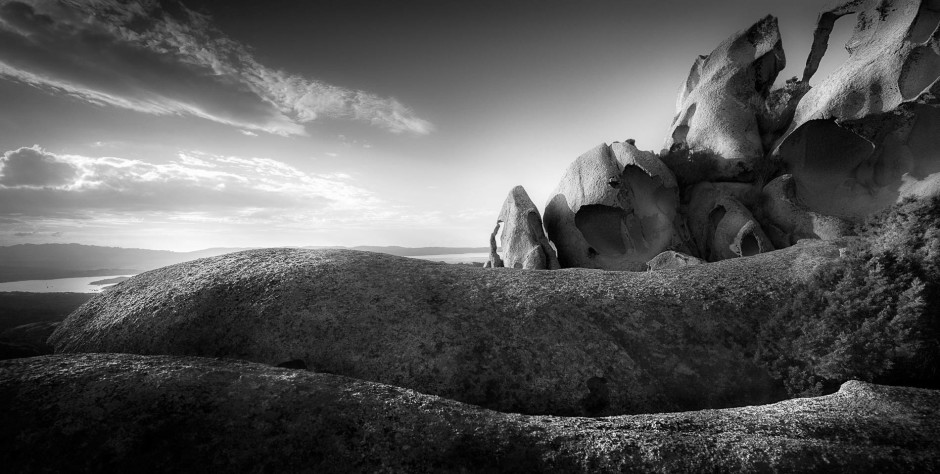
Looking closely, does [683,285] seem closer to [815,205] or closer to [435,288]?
[435,288]

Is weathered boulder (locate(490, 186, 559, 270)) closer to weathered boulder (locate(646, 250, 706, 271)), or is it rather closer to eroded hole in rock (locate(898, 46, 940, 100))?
weathered boulder (locate(646, 250, 706, 271))

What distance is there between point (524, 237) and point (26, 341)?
27953 millimetres

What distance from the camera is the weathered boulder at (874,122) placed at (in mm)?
19281

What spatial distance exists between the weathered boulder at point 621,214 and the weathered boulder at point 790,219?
4384 millimetres

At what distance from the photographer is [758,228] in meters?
20.1

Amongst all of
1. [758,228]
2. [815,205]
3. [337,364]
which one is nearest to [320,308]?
[337,364]

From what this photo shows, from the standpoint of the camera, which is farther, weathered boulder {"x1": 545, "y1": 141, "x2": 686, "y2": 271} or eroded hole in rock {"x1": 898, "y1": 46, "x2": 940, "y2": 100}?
weathered boulder {"x1": 545, "y1": 141, "x2": 686, "y2": 271}

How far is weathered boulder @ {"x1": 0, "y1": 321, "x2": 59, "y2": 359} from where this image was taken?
9.21 m

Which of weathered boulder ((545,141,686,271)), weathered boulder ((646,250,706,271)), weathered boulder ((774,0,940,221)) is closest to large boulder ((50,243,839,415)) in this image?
weathered boulder ((646,250,706,271))

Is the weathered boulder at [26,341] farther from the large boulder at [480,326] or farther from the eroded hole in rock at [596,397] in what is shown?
the eroded hole in rock at [596,397]

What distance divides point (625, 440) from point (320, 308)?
6.52 metres

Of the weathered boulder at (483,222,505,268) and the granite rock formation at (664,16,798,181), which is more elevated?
the granite rock formation at (664,16,798,181)

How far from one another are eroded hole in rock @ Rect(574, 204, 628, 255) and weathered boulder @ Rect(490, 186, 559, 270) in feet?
8.19

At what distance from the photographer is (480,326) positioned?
27.7ft
